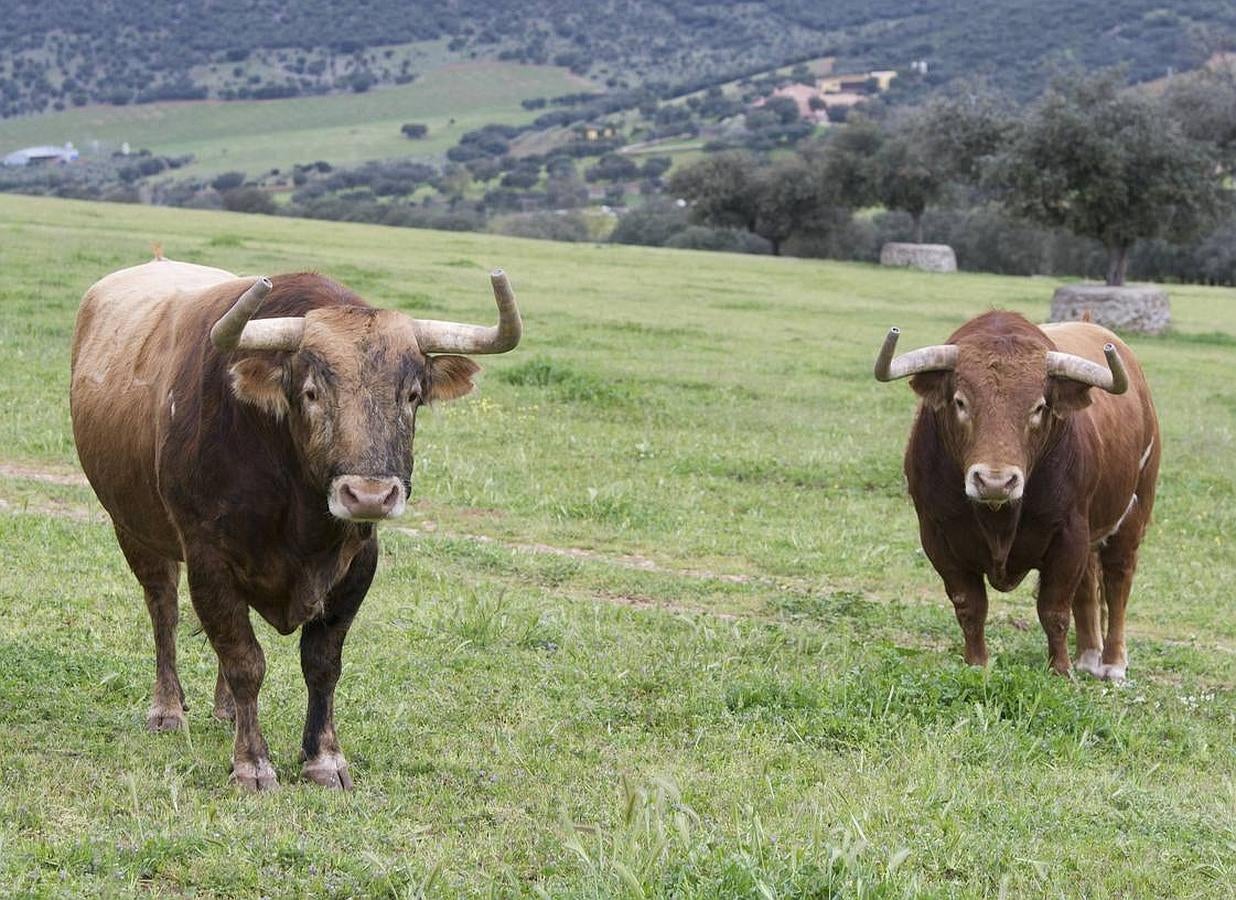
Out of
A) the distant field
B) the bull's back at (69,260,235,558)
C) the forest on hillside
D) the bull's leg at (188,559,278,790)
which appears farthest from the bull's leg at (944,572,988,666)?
the forest on hillside

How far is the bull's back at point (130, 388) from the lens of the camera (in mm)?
7496

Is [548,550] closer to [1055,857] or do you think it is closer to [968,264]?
[1055,857]

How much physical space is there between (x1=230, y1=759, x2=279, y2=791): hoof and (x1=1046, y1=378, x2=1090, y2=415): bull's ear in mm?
5002

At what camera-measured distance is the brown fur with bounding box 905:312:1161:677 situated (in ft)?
29.4

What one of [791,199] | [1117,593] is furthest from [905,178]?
[1117,593]

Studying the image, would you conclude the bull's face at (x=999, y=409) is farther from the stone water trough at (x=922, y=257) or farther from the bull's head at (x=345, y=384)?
the stone water trough at (x=922, y=257)

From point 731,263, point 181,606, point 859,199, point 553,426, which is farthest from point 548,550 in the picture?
point 859,199

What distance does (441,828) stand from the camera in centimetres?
621

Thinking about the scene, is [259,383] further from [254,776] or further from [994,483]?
[994,483]

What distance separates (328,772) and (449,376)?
6.10 ft

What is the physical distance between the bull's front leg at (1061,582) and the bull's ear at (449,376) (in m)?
4.29

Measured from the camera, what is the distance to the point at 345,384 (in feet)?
20.9

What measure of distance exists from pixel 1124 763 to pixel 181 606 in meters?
5.82

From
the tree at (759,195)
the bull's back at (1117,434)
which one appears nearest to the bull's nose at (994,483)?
the bull's back at (1117,434)
